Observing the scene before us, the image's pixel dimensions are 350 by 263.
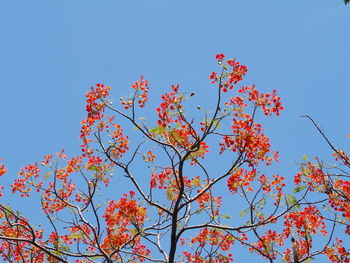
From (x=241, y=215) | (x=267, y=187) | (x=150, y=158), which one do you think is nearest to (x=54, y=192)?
(x=150, y=158)

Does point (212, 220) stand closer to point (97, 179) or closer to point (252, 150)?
point (252, 150)

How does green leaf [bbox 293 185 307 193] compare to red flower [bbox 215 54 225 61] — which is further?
green leaf [bbox 293 185 307 193]

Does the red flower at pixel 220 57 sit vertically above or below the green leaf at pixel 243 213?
above

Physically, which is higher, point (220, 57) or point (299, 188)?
point (220, 57)

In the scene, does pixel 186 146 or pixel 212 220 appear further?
pixel 212 220

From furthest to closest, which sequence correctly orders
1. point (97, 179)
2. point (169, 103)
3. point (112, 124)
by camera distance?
point (97, 179) < point (112, 124) < point (169, 103)

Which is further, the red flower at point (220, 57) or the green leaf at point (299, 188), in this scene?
the green leaf at point (299, 188)

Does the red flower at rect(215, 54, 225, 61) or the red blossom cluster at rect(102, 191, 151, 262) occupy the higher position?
the red flower at rect(215, 54, 225, 61)

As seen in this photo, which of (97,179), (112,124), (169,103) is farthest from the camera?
(97,179)

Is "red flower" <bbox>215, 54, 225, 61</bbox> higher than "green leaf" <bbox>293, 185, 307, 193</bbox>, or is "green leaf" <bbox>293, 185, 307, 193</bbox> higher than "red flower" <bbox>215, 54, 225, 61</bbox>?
"red flower" <bbox>215, 54, 225, 61</bbox>

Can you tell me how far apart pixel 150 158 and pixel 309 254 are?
414cm

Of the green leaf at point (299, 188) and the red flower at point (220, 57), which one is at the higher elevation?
the red flower at point (220, 57)

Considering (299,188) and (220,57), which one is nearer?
(220,57)

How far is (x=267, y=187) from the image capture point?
31.6ft
